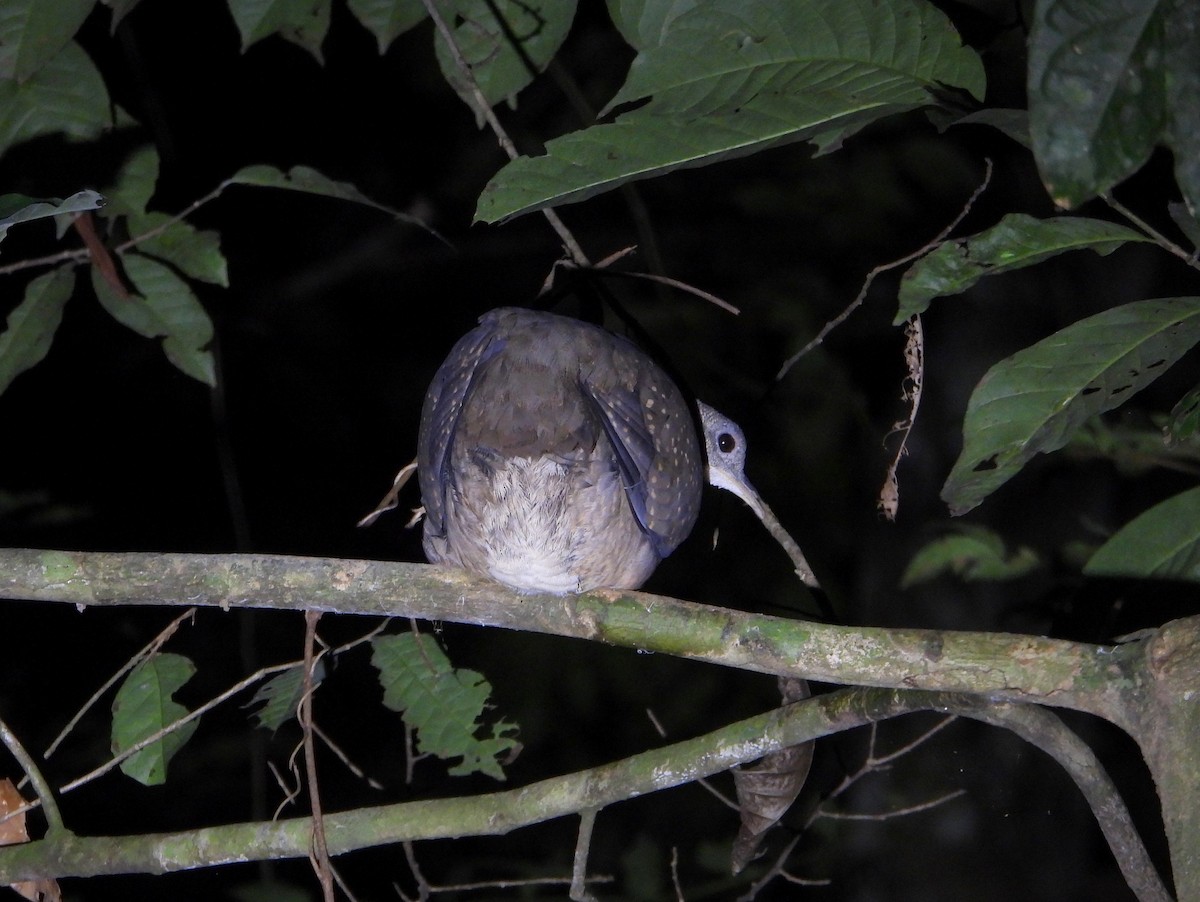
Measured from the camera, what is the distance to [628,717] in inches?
243

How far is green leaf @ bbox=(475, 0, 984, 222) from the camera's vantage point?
1676mm

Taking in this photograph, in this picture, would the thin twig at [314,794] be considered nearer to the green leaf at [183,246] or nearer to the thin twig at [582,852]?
the thin twig at [582,852]

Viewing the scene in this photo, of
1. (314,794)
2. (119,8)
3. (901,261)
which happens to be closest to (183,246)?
(119,8)

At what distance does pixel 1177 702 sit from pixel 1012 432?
0.43m

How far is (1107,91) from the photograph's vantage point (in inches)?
51.0

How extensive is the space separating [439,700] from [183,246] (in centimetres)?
123

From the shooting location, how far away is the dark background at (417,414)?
4836 mm

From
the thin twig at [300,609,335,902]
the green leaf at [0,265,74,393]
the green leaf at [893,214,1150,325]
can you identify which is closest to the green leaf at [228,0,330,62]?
the green leaf at [0,265,74,393]

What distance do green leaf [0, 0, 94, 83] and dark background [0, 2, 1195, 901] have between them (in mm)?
2031

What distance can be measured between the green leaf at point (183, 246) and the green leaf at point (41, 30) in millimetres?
435

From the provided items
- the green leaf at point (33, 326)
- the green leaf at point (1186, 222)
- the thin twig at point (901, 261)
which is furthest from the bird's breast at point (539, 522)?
the green leaf at point (1186, 222)

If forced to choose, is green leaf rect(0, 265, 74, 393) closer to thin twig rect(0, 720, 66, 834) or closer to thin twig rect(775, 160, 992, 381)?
thin twig rect(0, 720, 66, 834)

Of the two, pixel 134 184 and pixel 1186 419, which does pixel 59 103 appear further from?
pixel 1186 419

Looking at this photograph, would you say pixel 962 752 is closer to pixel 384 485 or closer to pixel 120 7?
pixel 384 485
